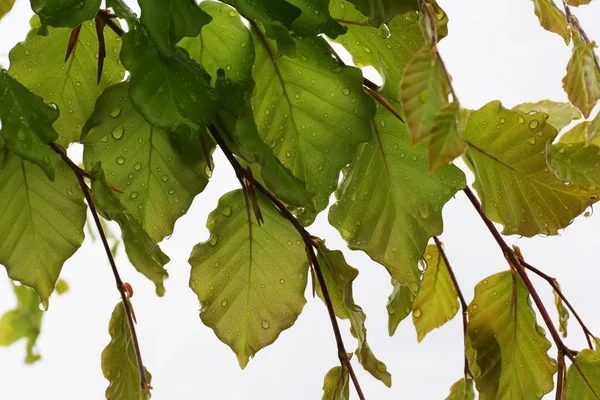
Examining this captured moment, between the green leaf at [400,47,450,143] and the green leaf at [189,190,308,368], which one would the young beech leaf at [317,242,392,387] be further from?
the green leaf at [400,47,450,143]

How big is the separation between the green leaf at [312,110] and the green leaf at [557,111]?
0.63ft

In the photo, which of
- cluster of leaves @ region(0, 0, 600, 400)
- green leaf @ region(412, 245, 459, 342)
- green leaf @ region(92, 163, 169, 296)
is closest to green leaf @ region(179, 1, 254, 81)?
cluster of leaves @ region(0, 0, 600, 400)

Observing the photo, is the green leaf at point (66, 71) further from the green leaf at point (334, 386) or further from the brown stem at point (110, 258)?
the green leaf at point (334, 386)

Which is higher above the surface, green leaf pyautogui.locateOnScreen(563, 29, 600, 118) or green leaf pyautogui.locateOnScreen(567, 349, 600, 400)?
green leaf pyautogui.locateOnScreen(563, 29, 600, 118)

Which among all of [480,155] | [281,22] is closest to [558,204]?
[480,155]

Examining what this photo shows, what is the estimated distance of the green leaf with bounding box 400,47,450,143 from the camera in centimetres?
19

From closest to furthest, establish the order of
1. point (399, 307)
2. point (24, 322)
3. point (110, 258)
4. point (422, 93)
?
1. point (422, 93)
2. point (110, 258)
3. point (399, 307)
4. point (24, 322)

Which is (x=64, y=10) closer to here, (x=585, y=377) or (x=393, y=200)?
(x=393, y=200)

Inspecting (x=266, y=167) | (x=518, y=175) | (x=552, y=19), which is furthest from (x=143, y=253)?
(x=552, y=19)

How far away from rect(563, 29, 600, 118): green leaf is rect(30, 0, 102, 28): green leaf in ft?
0.89

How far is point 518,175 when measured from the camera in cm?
38

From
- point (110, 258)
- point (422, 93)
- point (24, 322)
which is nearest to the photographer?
point (422, 93)

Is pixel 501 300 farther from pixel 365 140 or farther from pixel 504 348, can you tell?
pixel 365 140

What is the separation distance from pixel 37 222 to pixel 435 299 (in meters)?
0.27
